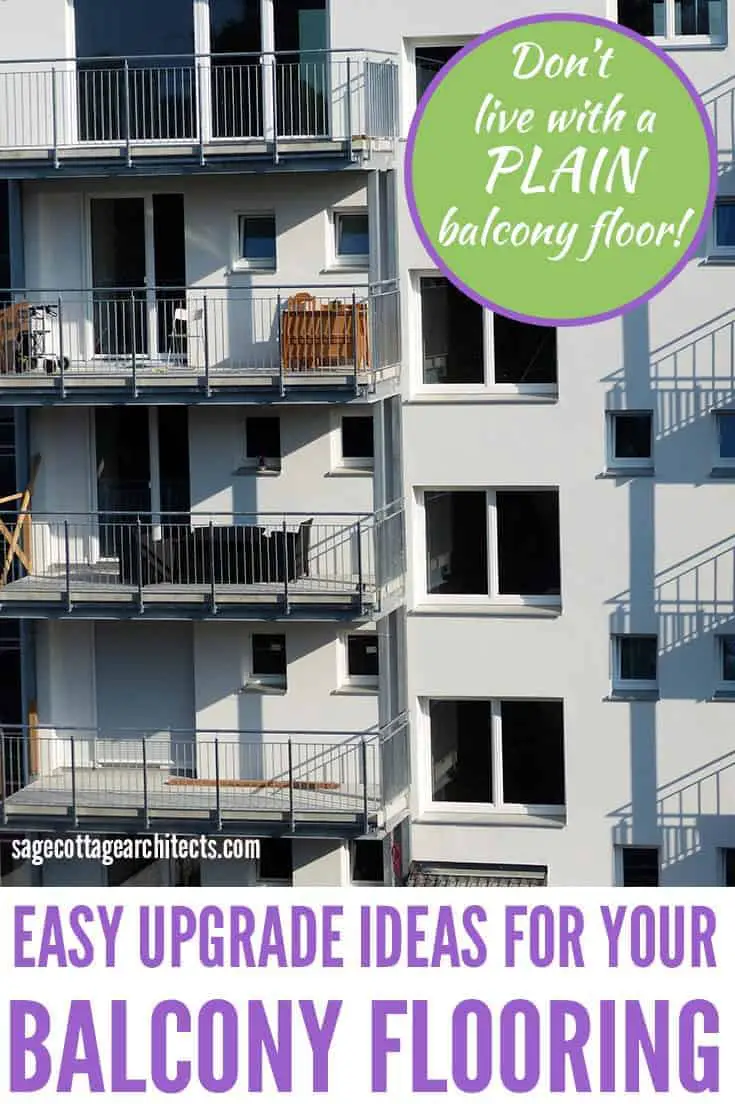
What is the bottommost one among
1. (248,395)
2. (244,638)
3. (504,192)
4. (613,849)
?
(613,849)

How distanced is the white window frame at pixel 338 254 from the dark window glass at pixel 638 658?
133 inches

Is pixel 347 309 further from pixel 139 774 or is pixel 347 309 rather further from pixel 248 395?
pixel 139 774

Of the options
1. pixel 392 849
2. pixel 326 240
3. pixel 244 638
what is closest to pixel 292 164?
pixel 326 240

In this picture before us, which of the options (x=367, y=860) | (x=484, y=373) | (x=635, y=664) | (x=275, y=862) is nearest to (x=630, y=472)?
(x=484, y=373)

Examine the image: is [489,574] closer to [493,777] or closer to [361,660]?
[361,660]

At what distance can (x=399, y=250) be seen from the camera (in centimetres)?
2103

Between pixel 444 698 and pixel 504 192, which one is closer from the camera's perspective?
pixel 504 192

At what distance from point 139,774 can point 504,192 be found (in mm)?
5202

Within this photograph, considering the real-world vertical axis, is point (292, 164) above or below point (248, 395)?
above

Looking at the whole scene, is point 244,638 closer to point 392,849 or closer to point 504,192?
point 392,849

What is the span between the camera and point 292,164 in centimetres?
2033

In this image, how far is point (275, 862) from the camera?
71.4ft

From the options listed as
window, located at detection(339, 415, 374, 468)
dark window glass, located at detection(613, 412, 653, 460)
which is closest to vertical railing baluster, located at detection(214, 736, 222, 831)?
window, located at detection(339, 415, 374, 468)

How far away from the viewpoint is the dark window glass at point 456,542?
69.8 ft
